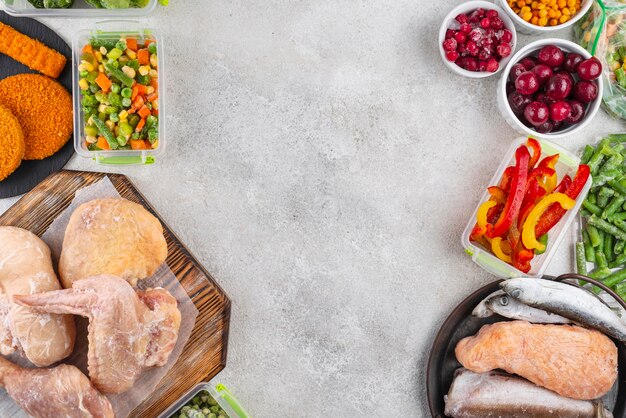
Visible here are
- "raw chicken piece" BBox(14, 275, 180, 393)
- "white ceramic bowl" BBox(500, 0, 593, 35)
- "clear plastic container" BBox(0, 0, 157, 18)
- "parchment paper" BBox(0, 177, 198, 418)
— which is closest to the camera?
"raw chicken piece" BBox(14, 275, 180, 393)

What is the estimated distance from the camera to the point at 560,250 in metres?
2.84

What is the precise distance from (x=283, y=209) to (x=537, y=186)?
1120 millimetres

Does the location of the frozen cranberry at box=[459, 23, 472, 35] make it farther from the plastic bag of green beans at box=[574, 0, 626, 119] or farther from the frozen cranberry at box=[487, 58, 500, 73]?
the plastic bag of green beans at box=[574, 0, 626, 119]

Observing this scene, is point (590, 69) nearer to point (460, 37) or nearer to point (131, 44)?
point (460, 37)

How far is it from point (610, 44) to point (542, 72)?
406mm

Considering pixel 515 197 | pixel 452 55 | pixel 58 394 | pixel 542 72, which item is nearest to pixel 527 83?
pixel 542 72

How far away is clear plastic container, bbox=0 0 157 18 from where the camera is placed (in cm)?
259

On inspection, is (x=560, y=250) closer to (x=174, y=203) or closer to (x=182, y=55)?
(x=174, y=203)

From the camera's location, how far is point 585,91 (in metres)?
2.62

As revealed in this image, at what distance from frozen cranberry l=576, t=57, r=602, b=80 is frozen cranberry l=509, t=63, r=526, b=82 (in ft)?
0.77

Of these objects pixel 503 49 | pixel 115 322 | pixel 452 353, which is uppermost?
pixel 503 49

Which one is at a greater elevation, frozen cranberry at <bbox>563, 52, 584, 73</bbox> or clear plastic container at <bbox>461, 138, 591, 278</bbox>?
frozen cranberry at <bbox>563, 52, 584, 73</bbox>

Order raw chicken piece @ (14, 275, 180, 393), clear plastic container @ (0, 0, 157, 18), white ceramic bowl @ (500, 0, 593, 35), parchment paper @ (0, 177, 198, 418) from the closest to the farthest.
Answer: raw chicken piece @ (14, 275, 180, 393) → parchment paper @ (0, 177, 198, 418) → clear plastic container @ (0, 0, 157, 18) → white ceramic bowl @ (500, 0, 593, 35)

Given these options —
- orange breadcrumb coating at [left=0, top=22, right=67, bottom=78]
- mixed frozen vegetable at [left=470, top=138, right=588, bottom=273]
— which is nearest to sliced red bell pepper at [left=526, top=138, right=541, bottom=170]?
mixed frozen vegetable at [left=470, top=138, right=588, bottom=273]
